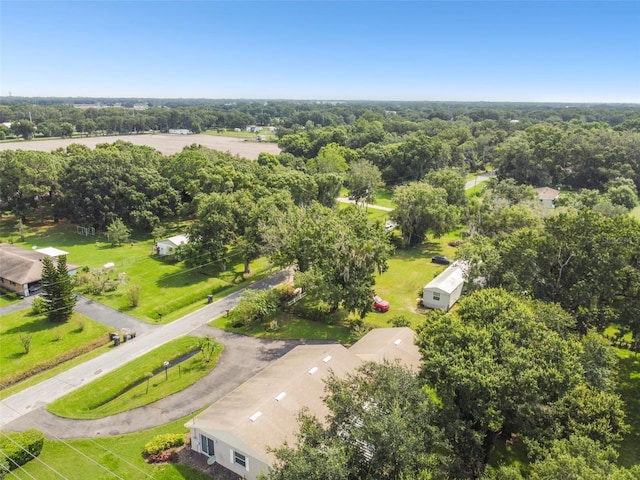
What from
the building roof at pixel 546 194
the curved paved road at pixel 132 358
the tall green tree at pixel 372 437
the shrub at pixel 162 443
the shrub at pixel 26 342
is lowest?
the curved paved road at pixel 132 358

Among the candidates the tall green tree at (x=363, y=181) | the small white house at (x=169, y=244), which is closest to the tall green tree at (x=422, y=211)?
the tall green tree at (x=363, y=181)

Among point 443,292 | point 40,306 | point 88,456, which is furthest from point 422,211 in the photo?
point 88,456

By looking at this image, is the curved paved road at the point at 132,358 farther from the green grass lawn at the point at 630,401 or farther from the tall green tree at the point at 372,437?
the green grass lawn at the point at 630,401

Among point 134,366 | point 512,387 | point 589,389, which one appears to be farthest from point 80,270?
point 589,389

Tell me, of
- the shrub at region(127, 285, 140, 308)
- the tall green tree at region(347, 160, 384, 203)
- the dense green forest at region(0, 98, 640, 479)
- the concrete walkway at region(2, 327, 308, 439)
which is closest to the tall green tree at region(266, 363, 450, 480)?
the dense green forest at region(0, 98, 640, 479)

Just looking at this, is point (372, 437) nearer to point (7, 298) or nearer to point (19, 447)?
point (19, 447)

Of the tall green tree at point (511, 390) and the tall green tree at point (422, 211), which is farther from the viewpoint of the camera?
the tall green tree at point (422, 211)
